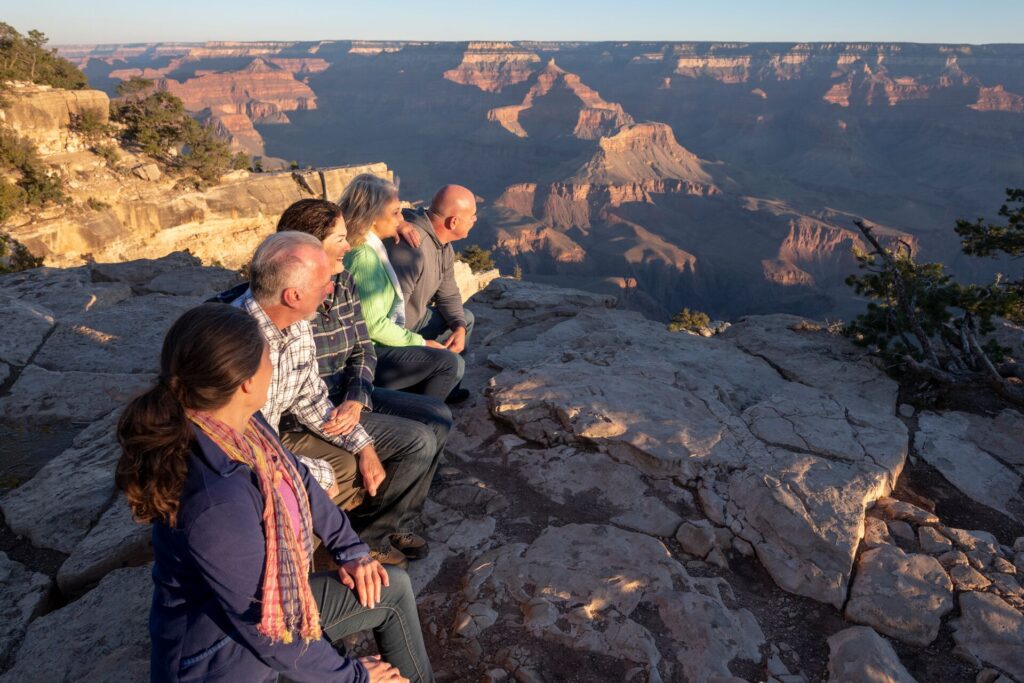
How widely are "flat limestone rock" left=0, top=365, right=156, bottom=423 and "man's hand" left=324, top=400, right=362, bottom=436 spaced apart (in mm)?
2191

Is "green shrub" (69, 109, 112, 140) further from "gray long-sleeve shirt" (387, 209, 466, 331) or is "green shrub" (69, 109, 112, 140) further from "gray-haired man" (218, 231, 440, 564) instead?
"gray-haired man" (218, 231, 440, 564)

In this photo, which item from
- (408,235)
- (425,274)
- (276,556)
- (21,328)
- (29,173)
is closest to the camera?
(276,556)

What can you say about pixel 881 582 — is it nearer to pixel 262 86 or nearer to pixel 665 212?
pixel 665 212

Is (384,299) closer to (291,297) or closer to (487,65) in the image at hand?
(291,297)

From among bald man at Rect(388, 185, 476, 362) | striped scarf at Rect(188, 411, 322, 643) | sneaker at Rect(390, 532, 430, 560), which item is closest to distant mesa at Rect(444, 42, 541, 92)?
bald man at Rect(388, 185, 476, 362)

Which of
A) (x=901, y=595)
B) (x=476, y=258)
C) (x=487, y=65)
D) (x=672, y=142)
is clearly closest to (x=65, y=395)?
(x=901, y=595)

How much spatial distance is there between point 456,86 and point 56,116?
134 metres

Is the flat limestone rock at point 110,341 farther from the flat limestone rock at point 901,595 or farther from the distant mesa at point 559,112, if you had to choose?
the distant mesa at point 559,112

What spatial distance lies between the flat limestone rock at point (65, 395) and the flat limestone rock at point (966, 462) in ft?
18.0

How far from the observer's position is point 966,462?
4266 millimetres

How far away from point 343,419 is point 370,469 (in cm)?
26

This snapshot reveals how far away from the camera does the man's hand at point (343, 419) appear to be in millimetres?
2678

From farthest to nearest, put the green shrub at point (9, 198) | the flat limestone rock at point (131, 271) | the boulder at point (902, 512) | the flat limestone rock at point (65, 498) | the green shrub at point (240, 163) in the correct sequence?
the green shrub at point (240, 163) → the green shrub at point (9, 198) → the flat limestone rock at point (131, 271) → the boulder at point (902, 512) → the flat limestone rock at point (65, 498)

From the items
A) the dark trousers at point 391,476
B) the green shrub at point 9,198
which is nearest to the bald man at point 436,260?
the dark trousers at point 391,476
